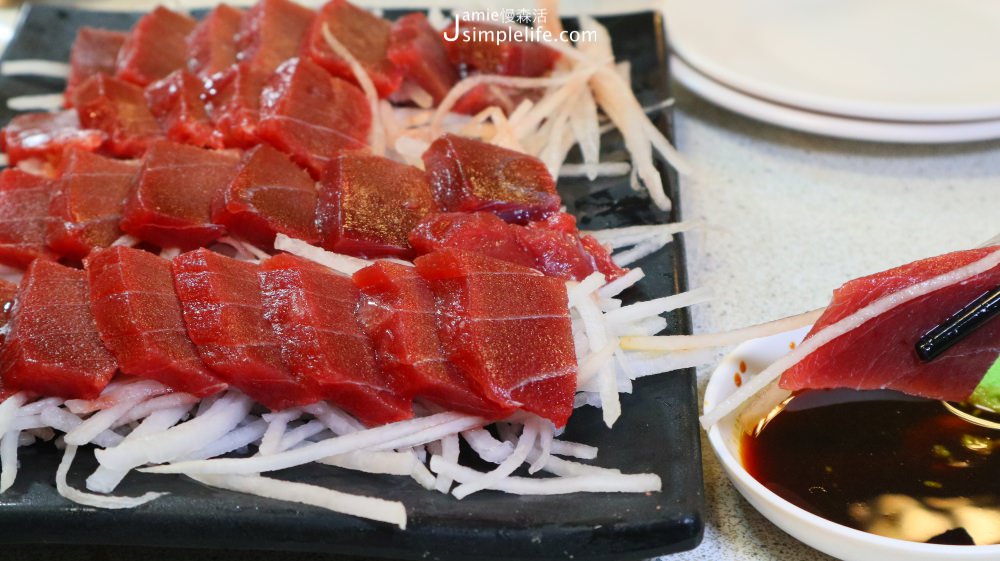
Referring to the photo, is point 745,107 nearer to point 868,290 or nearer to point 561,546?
point 868,290

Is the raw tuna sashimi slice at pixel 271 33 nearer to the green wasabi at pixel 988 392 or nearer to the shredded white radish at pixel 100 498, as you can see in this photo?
the shredded white radish at pixel 100 498

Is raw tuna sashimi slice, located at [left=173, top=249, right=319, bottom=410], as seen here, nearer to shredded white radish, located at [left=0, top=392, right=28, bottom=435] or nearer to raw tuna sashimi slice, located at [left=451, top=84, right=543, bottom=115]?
shredded white radish, located at [left=0, top=392, right=28, bottom=435]

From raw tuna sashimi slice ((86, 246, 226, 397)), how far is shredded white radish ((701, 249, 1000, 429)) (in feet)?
3.67

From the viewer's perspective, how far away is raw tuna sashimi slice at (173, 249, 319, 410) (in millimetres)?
1974

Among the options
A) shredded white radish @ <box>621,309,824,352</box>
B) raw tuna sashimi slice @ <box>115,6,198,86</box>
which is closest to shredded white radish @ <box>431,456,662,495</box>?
shredded white radish @ <box>621,309,824,352</box>

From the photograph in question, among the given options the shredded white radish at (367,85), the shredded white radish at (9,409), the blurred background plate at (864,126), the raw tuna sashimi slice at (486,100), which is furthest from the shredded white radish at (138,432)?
the blurred background plate at (864,126)

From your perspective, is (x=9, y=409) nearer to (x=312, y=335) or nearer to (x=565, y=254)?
(x=312, y=335)

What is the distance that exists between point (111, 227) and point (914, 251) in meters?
2.40

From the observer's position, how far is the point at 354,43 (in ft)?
10.7

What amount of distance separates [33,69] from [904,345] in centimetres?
326

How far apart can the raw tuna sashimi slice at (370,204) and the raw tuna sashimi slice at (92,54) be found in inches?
56.2

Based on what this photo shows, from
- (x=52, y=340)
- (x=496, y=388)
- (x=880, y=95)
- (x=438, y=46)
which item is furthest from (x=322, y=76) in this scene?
→ (x=880, y=95)

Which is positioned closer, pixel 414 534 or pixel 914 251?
pixel 414 534

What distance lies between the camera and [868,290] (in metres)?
2.00
